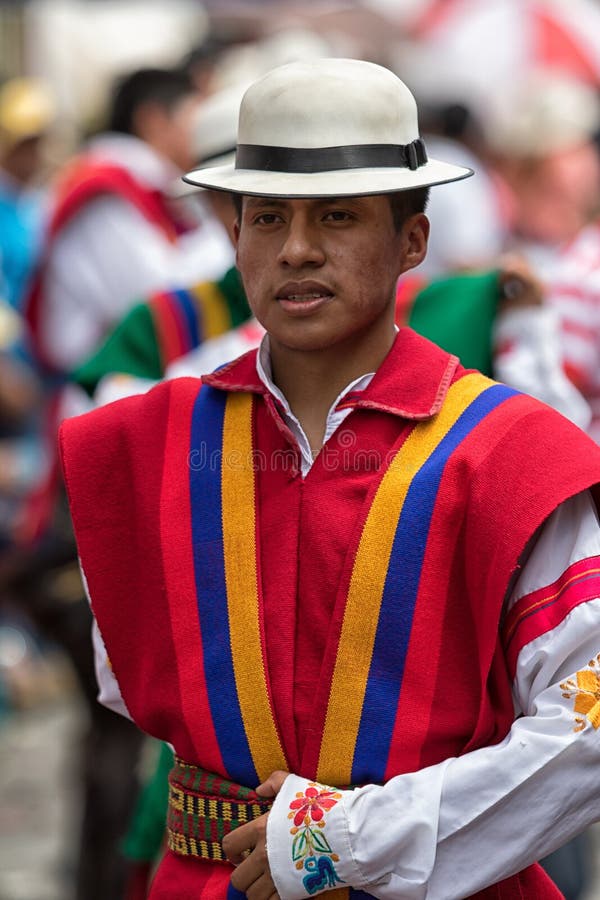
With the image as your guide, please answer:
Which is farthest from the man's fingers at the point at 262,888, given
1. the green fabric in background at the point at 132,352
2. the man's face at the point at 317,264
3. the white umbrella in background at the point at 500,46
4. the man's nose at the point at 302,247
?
the white umbrella in background at the point at 500,46

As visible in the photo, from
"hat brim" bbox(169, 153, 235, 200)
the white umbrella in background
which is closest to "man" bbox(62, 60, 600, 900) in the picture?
"hat brim" bbox(169, 153, 235, 200)

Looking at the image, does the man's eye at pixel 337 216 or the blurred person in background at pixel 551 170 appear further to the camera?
the blurred person in background at pixel 551 170

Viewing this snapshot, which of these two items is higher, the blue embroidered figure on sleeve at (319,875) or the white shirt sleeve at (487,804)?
the white shirt sleeve at (487,804)

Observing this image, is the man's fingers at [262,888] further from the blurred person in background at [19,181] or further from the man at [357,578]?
the blurred person in background at [19,181]

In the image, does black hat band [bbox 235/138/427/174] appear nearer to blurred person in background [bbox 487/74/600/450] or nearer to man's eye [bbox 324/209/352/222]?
man's eye [bbox 324/209/352/222]

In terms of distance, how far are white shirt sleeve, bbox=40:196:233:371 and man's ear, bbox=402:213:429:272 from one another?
2.82 m

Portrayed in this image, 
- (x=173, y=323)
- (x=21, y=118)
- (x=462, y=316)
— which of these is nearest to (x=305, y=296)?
(x=462, y=316)

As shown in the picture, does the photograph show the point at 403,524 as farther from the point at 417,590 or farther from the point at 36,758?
the point at 36,758

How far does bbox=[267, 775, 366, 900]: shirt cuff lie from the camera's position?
241 centimetres

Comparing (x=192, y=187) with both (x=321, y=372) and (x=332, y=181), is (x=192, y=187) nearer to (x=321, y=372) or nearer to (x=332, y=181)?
(x=321, y=372)

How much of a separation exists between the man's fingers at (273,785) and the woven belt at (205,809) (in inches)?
1.0

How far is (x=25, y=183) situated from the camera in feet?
29.3

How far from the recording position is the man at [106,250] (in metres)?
5.54

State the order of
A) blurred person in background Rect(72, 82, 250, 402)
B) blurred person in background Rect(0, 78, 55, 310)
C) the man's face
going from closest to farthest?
the man's face < blurred person in background Rect(72, 82, 250, 402) < blurred person in background Rect(0, 78, 55, 310)
